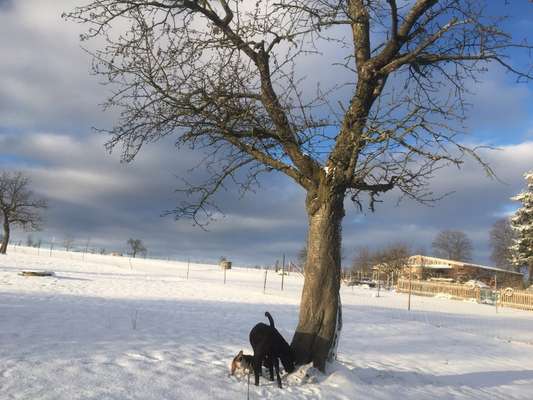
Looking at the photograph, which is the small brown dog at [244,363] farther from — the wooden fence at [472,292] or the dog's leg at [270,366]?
the wooden fence at [472,292]

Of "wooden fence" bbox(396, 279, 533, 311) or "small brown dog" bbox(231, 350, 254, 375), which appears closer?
"small brown dog" bbox(231, 350, 254, 375)

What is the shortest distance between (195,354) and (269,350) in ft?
6.85

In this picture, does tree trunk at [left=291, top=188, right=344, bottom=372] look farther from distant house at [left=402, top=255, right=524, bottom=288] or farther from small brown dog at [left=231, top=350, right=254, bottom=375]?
distant house at [left=402, top=255, right=524, bottom=288]

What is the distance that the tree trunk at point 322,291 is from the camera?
7.29m

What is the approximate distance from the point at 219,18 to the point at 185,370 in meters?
5.28

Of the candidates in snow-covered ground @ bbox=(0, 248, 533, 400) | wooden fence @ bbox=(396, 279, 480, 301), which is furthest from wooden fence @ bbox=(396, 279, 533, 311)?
snow-covered ground @ bbox=(0, 248, 533, 400)

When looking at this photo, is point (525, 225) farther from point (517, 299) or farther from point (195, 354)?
point (195, 354)

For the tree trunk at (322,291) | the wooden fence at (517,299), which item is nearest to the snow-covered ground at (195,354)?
the tree trunk at (322,291)

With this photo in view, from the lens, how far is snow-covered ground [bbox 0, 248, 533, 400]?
19.4 feet

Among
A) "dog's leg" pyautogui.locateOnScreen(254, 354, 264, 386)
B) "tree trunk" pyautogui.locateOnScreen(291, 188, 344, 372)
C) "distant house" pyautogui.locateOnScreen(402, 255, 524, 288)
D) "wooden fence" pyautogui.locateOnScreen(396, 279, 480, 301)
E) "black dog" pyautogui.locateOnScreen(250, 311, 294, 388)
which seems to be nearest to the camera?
"dog's leg" pyautogui.locateOnScreen(254, 354, 264, 386)

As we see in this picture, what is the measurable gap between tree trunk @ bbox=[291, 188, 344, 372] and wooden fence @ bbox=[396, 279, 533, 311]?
30493mm

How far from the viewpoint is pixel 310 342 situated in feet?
23.9

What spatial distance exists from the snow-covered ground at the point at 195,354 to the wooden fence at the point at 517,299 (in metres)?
19.2

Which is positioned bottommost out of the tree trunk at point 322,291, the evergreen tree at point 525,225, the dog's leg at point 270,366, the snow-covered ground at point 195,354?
the snow-covered ground at point 195,354
